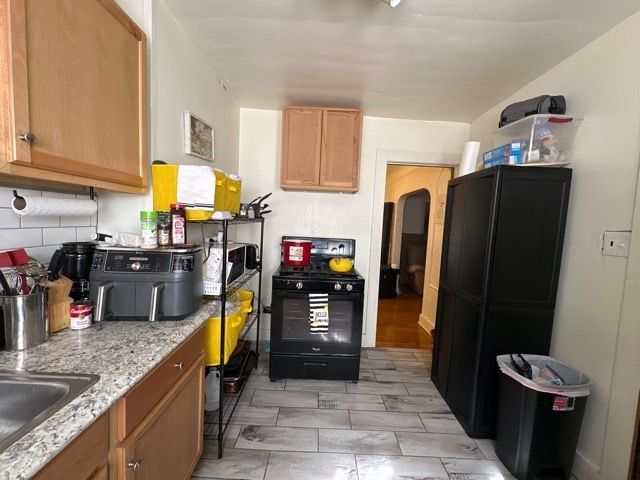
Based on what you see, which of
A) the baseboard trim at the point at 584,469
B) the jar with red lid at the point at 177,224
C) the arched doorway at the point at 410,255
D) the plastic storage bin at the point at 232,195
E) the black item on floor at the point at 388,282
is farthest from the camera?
the black item on floor at the point at 388,282

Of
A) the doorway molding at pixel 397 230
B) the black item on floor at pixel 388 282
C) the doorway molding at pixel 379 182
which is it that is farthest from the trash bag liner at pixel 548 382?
the doorway molding at pixel 397 230

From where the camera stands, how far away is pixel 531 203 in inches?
64.1

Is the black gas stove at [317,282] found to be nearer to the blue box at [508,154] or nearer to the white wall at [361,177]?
the white wall at [361,177]

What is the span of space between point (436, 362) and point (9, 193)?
2.70 meters

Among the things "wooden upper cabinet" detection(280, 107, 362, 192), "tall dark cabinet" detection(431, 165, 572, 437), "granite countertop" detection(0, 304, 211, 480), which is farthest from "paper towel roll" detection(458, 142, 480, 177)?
"granite countertop" detection(0, 304, 211, 480)

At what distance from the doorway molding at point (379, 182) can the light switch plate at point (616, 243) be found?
1.62m

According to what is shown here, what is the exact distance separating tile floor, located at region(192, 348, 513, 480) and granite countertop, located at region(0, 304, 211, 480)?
916 millimetres

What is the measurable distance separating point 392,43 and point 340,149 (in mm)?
978

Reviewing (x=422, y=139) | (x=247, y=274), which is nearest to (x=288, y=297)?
(x=247, y=274)

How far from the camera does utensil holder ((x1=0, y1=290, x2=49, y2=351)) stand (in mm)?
883

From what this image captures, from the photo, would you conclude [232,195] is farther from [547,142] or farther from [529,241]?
[547,142]

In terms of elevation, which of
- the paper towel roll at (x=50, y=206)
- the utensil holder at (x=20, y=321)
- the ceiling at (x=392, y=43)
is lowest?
the utensil holder at (x=20, y=321)

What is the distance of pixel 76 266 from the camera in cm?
116

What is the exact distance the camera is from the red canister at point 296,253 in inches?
101
